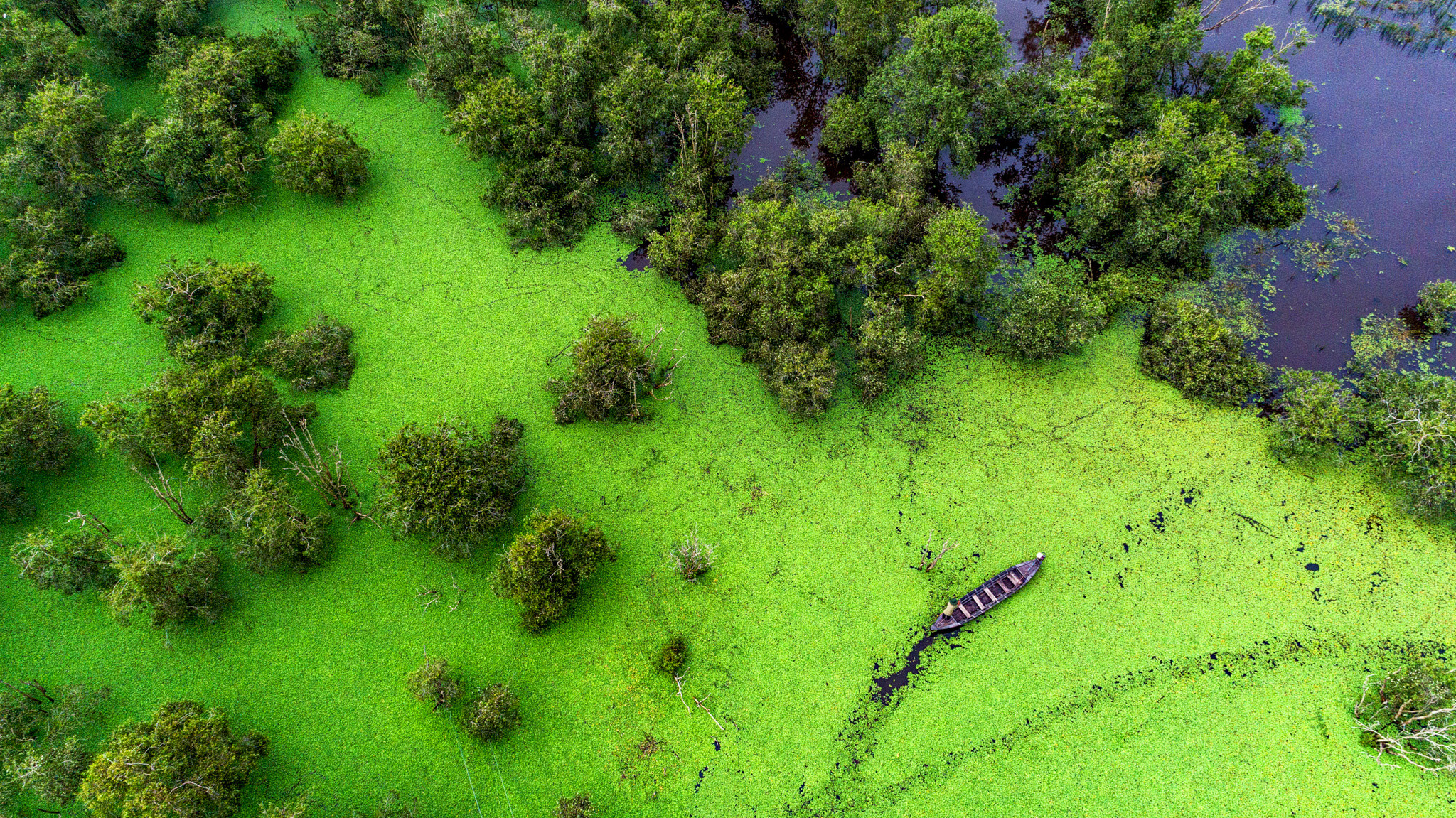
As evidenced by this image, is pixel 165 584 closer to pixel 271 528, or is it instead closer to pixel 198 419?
pixel 271 528

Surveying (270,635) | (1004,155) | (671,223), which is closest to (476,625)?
(270,635)

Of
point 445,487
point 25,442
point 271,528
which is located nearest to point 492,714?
point 445,487

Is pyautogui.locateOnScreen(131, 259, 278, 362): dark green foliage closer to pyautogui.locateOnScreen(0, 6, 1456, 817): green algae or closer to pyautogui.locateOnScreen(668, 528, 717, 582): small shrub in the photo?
pyautogui.locateOnScreen(0, 6, 1456, 817): green algae

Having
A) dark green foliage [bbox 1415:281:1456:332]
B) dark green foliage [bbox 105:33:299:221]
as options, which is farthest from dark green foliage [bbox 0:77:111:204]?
dark green foliage [bbox 1415:281:1456:332]

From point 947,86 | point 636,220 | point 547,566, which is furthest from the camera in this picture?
point 636,220

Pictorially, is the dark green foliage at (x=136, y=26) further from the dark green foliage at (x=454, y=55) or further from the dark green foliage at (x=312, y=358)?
the dark green foliage at (x=312, y=358)

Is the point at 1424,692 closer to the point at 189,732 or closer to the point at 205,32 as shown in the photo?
the point at 189,732
